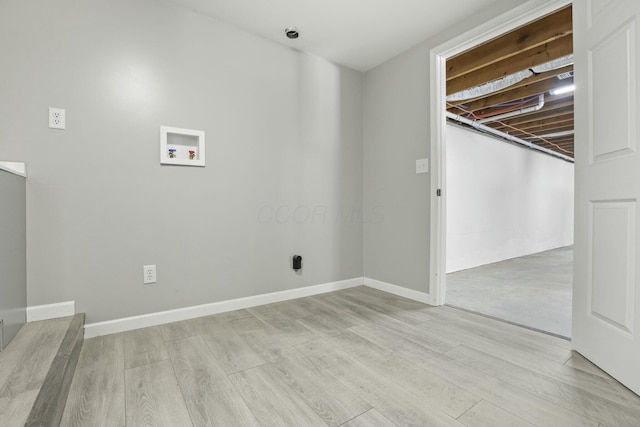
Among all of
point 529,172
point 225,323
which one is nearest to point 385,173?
point 225,323

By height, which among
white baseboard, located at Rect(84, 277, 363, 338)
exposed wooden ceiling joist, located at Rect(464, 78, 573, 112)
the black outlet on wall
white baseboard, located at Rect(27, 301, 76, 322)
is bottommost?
white baseboard, located at Rect(84, 277, 363, 338)

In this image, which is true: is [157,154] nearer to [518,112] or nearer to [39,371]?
[39,371]

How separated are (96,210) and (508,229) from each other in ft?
18.7

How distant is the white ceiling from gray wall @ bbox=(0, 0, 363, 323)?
0.42 ft

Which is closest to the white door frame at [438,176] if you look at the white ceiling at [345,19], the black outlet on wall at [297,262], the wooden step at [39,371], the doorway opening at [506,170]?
the doorway opening at [506,170]

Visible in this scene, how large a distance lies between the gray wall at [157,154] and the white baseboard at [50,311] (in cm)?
3

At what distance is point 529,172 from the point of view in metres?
5.69

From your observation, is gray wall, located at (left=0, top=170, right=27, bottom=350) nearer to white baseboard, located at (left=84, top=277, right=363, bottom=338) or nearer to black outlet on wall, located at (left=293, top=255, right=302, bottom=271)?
white baseboard, located at (left=84, top=277, right=363, bottom=338)

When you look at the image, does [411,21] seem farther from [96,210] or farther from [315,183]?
[96,210]

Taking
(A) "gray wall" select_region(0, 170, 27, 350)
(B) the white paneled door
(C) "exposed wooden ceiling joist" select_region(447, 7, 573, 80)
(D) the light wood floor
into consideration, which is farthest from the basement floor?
(A) "gray wall" select_region(0, 170, 27, 350)

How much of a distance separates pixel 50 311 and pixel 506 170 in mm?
6010

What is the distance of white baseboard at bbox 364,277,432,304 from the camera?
252 centimetres

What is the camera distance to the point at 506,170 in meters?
5.00

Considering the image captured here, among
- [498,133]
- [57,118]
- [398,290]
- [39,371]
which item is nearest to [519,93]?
[498,133]
